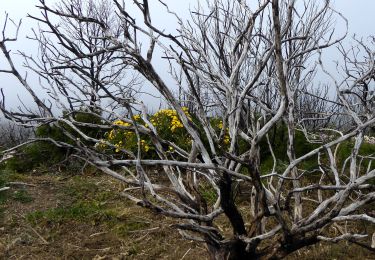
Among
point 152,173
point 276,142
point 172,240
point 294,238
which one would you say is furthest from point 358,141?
point 152,173

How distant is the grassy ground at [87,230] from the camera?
3.98 metres

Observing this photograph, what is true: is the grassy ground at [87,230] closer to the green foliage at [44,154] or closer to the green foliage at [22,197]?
the green foliage at [22,197]

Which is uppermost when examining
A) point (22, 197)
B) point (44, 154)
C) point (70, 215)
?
point (44, 154)

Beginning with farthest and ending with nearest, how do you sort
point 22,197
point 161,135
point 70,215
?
point 161,135, point 22,197, point 70,215

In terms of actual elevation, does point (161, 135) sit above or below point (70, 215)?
above

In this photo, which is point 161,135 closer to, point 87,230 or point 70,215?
point 70,215

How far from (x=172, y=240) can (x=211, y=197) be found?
111 cm

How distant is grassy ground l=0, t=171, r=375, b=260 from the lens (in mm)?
3982

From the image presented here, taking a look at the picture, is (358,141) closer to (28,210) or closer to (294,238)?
(294,238)

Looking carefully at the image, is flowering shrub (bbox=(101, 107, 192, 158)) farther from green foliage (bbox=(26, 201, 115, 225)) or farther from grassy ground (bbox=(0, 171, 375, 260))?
green foliage (bbox=(26, 201, 115, 225))

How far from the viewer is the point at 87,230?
4652mm

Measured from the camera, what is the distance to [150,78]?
7.63 ft

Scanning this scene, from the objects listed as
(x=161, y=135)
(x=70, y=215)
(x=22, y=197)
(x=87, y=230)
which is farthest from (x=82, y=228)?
(x=161, y=135)

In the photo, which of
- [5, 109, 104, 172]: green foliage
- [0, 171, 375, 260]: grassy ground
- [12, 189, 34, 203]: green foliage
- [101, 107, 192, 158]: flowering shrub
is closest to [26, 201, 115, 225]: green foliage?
[0, 171, 375, 260]: grassy ground
